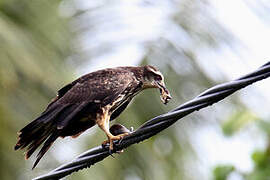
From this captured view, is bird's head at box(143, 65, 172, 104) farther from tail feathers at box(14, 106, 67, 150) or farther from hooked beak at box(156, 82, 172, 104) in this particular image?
tail feathers at box(14, 106, 67, 150)

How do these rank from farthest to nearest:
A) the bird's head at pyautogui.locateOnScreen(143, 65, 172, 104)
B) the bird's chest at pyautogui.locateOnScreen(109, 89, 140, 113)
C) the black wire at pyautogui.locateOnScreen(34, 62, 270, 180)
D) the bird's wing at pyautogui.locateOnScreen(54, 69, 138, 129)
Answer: the bird's head at pyautogui.locateOnScreen(143, 65, 172, 104) < the bird's chest at pyautogui.locateOnScreen(109, 89, 140, 113) < the bird's wing at pyautogui.locateOnScreen(54, 69, 138, 129) < the black wire at pyautogui.locateOnScreen(34, 62, 270, 180)

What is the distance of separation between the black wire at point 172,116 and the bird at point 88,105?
20cm

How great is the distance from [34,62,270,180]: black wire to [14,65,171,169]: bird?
0.20m

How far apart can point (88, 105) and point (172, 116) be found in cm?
93

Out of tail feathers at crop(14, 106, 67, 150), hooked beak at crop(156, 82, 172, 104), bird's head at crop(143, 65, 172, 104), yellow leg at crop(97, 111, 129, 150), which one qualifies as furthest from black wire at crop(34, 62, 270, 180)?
bird's head at crop(143, 65, 172, 104)

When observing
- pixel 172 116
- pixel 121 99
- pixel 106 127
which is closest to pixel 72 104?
pixel 106 127

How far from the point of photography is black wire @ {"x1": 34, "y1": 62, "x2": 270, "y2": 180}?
3939 mm

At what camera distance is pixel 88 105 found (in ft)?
16.0

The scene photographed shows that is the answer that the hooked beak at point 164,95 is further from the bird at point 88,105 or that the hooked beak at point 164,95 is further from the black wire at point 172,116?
the black wire at point 172,116

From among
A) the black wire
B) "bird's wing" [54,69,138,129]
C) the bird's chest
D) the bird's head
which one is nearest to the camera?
the black wire

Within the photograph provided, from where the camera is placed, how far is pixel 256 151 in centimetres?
637

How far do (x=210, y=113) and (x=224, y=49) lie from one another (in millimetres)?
701

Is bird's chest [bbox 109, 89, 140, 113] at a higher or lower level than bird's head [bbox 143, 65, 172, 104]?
lower

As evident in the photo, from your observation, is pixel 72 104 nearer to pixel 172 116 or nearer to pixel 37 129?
pixel 37 129
